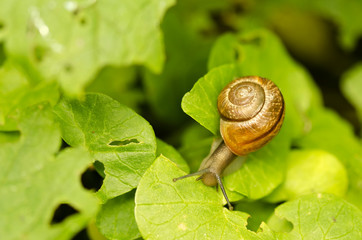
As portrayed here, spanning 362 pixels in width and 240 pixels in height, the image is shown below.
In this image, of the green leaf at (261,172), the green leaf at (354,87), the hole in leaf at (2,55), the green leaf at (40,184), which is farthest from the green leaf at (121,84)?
the green leaf at (354,87)

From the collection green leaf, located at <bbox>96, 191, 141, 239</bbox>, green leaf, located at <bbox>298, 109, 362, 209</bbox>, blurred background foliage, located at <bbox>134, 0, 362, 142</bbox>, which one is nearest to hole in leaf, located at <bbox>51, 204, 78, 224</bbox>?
green leaf, located at <bbox>96, 191, 141, 239</bbox>

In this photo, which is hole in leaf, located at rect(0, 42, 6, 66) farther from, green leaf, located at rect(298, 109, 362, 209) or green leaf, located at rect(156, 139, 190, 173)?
green leaf, located at rect(298, 109, 362, 209)

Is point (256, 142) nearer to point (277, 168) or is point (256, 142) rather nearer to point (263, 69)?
point (277, 168)

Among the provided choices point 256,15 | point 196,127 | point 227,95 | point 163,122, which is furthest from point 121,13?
point 256,15

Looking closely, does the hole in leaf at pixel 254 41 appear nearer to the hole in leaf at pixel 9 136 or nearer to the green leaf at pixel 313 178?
the green leaf at pixel 313 178

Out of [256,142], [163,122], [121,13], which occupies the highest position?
[121,13]
